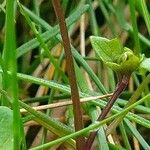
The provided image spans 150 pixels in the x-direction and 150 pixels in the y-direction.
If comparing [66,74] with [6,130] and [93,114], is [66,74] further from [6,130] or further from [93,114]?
[6,130]

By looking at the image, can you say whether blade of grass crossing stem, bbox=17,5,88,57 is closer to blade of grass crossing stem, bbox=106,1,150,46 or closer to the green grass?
the green grass

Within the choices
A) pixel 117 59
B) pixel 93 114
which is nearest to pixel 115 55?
pixel 117 59

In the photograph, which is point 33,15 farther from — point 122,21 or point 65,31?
point 65,31

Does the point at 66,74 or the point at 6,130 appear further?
the point at 66,74

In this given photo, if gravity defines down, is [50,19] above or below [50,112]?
above

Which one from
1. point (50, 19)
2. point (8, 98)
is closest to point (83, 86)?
point (8, 98)

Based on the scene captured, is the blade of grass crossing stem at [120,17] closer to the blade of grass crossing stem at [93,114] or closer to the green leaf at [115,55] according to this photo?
the blade of grass crossing stem at [93,114]

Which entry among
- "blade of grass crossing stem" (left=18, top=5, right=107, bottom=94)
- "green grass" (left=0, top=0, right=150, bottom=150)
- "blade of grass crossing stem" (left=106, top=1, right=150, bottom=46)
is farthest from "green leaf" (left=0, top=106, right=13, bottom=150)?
"blade of grass crossing stem" (left=106, top=1, right=150, bottom=46)
